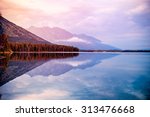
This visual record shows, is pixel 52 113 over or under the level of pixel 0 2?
under

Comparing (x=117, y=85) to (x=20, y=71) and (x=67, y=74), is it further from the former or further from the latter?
(x=20, y=71)

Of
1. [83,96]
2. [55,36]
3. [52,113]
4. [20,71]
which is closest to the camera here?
[52,113]

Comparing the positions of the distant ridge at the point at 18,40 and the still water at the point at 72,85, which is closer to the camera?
the still water at the point at 72,85

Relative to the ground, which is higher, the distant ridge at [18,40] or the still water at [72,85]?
the distant ridge at [18,40]

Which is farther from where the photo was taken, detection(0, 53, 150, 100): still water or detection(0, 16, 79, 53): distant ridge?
detection(0, 16, 79, 53): distant ridge

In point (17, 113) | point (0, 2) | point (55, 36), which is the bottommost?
point (17, 113)

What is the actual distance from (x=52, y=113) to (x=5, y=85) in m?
0.91

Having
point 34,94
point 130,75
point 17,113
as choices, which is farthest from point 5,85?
point 130,75

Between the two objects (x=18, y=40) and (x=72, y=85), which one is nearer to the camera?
(x=72, y=85)

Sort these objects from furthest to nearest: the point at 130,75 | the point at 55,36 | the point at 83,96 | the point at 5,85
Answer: the point at 55,36, the point at 130,75, the point at 5,85, the point at 83,96

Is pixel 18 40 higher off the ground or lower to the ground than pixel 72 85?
higher

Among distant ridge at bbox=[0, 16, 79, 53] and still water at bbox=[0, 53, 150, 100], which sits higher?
distant ridge at bbox=[0, 16, 79, 53]

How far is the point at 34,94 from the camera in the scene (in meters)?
3.03

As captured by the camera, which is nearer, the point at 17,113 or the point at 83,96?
the point at 17,113
